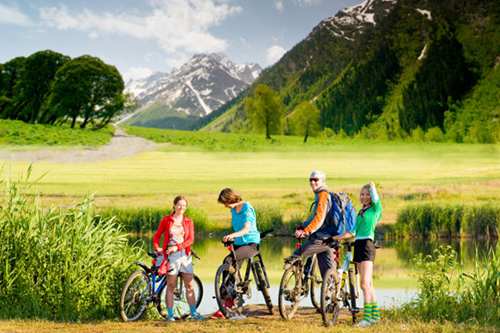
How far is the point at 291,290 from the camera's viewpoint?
39.9 feet

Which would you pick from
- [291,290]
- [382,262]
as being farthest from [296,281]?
[382,262]

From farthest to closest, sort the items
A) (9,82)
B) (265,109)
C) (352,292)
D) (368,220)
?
1. (265,109)
2. (9,82)
3. (352,292)
4. (368,220)

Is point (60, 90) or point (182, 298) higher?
point (60, 90)

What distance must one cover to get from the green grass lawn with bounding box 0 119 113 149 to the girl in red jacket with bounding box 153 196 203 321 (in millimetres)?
62865

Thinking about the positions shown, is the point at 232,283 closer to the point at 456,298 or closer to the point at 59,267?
the point at 59,267

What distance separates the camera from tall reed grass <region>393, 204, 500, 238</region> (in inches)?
1423

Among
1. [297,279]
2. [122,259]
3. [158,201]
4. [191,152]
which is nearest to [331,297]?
[297,279]

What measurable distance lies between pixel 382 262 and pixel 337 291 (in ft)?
58.7

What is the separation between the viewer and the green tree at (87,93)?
88688mm

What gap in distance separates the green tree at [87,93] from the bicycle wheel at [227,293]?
7904cm

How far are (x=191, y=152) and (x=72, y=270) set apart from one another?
7532 cm

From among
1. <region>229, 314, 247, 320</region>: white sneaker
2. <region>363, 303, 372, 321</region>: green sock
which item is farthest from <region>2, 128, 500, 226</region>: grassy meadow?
<region>363, 303, 372, 321</region>: green sock

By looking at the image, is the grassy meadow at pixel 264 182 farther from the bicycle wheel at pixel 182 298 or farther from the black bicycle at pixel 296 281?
the bicycle wheel at pixel 182 298

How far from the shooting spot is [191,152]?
88.9 meters
